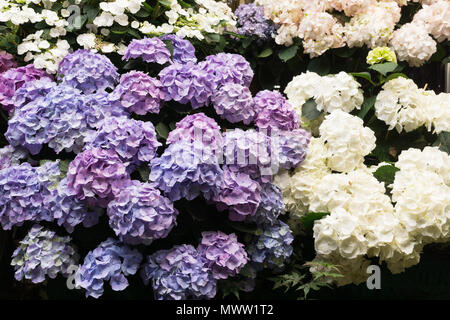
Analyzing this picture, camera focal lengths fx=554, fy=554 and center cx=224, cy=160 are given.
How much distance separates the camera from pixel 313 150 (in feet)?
6.48

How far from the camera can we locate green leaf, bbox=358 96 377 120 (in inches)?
84.9

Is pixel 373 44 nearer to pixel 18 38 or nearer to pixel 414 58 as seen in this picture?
pixel 414 58

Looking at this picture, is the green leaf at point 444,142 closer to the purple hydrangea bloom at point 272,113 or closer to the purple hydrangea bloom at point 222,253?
the purple hydrangea bloom at point 272,113

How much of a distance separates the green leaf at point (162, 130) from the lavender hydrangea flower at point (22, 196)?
0.36 meters

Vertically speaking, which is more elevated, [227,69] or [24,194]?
[227,69]

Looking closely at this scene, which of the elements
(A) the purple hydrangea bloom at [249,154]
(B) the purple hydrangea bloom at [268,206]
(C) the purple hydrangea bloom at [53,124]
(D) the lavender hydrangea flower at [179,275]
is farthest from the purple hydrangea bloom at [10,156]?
(B) the purple hydrangea bloom at [268,206]

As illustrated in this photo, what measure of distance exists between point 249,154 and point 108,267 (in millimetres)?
539

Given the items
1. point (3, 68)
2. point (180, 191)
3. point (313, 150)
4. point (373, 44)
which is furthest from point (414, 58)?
point (3, 68)

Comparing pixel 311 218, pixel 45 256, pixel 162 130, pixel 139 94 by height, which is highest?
pixel 139 94

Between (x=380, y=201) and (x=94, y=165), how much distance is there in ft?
2.85

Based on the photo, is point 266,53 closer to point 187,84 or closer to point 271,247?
point 187,84

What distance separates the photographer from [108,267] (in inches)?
62.1

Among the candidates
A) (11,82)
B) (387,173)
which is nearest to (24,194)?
(11,82)

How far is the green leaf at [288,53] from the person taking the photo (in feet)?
8.27
